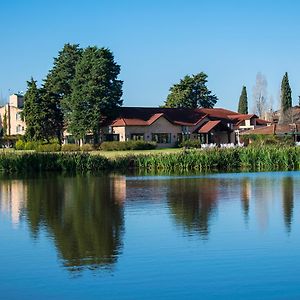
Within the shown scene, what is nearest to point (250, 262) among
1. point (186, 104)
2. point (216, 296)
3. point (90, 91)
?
point (216, 296)

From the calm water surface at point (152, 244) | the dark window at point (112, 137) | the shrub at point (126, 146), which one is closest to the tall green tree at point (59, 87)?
the dark window at point (112, 137)

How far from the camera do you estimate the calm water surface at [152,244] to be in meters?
11.9

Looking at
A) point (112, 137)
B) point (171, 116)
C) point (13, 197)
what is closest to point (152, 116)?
point (171, 116)

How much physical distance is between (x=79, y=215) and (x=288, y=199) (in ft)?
27.2

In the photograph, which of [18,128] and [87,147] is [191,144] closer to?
[87,147]

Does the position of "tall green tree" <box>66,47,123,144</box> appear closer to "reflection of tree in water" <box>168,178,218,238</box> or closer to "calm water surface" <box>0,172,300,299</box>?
"reflection of tree in water" <box>168,178,218,238</box>

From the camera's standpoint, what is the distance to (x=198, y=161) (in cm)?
4619

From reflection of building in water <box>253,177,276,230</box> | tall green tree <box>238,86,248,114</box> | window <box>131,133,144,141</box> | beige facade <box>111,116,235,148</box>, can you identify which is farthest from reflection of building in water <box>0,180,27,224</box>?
tall green tree <box>238,86,248,114</box>

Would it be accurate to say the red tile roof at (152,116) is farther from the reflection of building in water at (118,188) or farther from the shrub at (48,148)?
the reflection of building in water at (118,188)

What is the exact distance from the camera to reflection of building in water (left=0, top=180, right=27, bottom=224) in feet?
76.4

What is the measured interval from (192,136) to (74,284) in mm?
60792

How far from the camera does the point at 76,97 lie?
67062mm

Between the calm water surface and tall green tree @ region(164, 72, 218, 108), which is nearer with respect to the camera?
the calm water surface

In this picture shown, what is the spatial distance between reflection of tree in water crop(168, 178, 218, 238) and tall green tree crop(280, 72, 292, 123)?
157 ft
